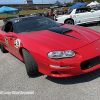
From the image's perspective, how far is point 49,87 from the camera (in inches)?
90.9

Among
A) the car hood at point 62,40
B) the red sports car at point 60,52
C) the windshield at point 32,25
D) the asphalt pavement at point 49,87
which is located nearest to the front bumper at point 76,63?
the red sports car at point 60,52

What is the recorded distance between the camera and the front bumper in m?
2.09

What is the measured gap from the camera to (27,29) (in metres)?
3.25

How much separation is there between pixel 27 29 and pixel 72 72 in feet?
5.76

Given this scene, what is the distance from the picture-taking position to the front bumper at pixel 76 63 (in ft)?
6.86

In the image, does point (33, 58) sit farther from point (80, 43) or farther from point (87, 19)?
point (87, 19)

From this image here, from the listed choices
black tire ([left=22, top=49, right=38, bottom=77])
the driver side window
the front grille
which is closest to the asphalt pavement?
black tire ([left=22, top=49, right=38, bottom=77])

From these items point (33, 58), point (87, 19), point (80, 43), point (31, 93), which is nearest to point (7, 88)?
point (31, 93)

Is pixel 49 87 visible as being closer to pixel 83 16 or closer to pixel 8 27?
pixel 8 27

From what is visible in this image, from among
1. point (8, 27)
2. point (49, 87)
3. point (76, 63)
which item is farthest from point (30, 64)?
point (8, 27)

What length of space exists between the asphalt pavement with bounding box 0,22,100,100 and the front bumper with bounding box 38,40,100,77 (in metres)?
0.28

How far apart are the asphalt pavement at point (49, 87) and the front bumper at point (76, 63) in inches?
10.9

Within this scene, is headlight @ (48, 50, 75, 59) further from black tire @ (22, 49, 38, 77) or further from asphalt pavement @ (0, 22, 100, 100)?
asphalt pavement @ (0, 22, 100, 100)

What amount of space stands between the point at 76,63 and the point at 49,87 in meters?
0.70
